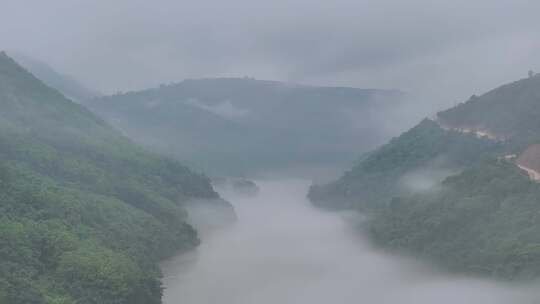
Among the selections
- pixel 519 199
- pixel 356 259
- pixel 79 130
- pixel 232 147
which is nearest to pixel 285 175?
pixel 232 147

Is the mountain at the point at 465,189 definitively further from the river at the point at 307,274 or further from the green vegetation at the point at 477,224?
the river at the point at 307,274

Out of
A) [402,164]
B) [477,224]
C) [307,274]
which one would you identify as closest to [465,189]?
[477,224]

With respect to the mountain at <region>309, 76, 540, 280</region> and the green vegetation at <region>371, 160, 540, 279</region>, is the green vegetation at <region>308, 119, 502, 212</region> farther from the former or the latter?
the green vegetation at <region>371, 160, 540, 279</region>

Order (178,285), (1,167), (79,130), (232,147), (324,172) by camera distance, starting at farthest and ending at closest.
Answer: (232,147), (324,172), (79,130), (178,285), (1,167)

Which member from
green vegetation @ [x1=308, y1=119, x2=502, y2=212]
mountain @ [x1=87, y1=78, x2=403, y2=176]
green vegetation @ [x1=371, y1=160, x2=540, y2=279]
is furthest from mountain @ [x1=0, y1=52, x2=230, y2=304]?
mountain @ [x1=87, y1=78, x2=403, y2=176]

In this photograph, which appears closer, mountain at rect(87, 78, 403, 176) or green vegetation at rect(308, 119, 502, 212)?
green vegetation at rect(308, 119, 502, 212)

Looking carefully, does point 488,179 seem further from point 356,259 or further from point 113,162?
point 113,162

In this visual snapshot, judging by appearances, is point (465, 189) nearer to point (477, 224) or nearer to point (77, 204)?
point (477, 224)
